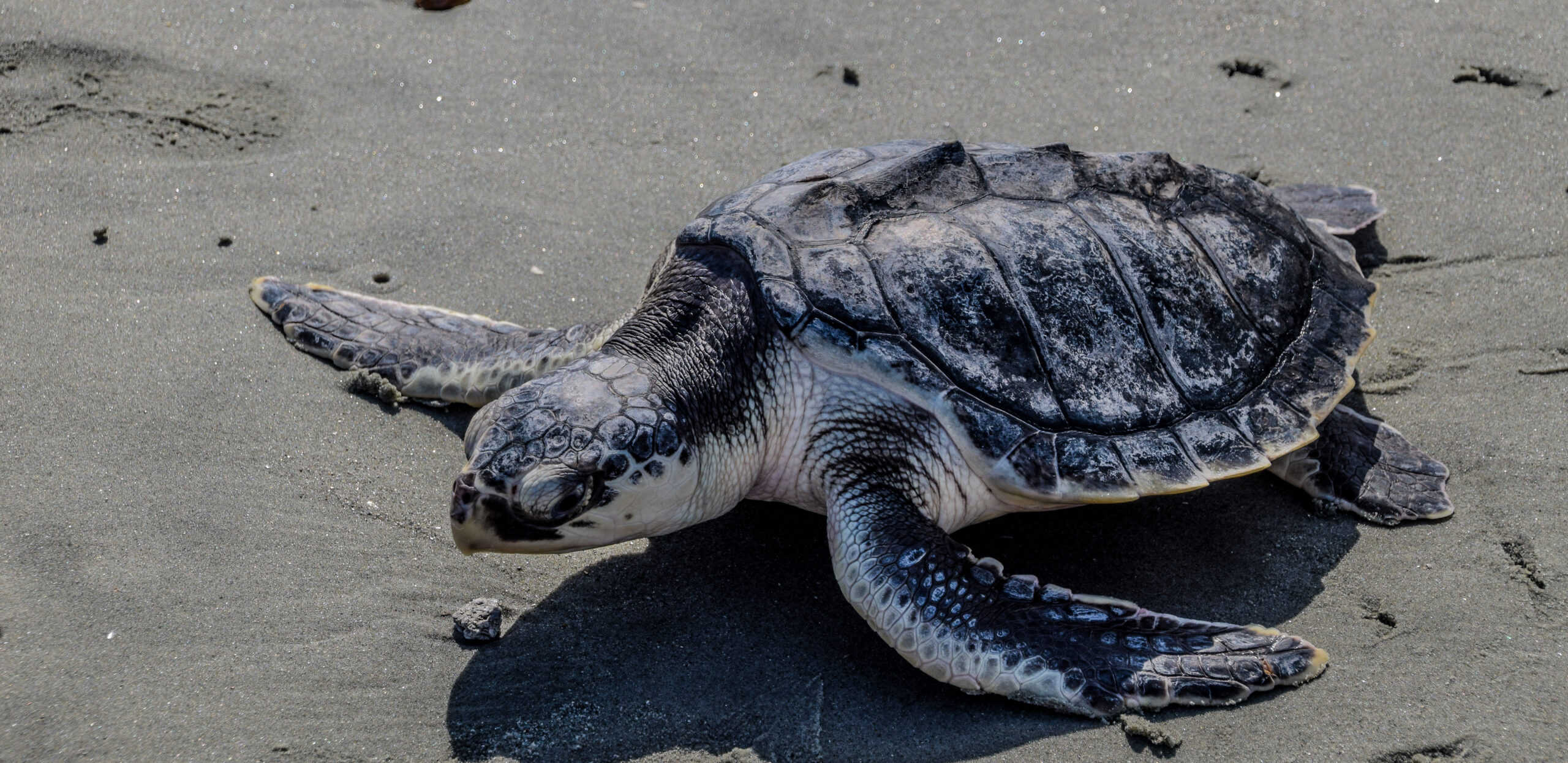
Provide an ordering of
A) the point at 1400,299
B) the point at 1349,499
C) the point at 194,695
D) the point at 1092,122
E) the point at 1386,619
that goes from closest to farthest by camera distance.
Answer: the point at 194,695, the point at 1386,619, the point at 1349,499, the point at 1400,299, the point at 1092,122

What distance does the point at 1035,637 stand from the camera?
244cm

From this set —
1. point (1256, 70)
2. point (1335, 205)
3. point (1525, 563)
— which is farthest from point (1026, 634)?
point (1256, 70)

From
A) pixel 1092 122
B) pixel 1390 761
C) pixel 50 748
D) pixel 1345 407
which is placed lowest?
pixel 50 748

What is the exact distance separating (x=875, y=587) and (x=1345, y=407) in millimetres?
1622

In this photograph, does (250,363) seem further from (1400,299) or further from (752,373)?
(1400,299)

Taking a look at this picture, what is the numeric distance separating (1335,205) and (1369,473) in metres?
1.11

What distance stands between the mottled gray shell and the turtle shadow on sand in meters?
0.29

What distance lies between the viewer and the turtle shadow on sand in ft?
7.71

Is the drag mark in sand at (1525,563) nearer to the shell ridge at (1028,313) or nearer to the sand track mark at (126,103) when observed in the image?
the shell ridge at (1028,313)

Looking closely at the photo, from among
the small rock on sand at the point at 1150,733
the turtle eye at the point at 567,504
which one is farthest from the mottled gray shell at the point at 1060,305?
the turtle eye at the point at 567,504

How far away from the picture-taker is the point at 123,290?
325 centimetres

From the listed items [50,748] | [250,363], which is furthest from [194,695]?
[250,363]

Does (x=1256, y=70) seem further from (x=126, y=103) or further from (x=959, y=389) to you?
(x=126, y=103)

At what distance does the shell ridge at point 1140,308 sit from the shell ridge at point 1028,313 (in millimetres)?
274
